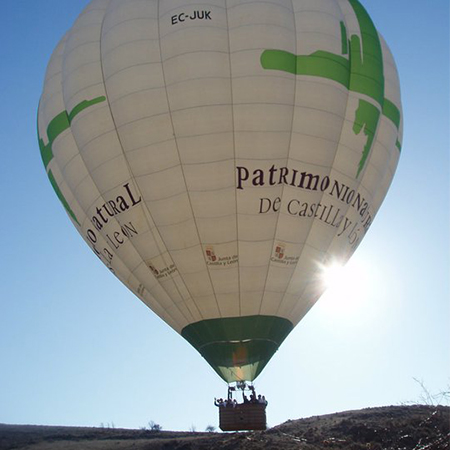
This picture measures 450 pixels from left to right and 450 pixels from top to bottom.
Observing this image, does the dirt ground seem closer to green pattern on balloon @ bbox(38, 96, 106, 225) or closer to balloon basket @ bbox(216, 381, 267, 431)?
balloon basket @ bbox(216, 381, 267, 431)

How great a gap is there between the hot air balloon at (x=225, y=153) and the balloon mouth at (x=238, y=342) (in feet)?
0.09

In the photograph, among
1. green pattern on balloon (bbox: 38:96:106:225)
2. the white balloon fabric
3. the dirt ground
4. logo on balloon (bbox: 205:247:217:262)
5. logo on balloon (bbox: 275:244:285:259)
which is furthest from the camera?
the dirt ground

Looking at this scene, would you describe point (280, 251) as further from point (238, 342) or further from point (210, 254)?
point (238, 342)

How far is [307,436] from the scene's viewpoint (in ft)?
49.7

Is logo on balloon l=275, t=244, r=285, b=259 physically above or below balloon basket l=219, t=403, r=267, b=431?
above

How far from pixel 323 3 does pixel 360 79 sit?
5.77ft

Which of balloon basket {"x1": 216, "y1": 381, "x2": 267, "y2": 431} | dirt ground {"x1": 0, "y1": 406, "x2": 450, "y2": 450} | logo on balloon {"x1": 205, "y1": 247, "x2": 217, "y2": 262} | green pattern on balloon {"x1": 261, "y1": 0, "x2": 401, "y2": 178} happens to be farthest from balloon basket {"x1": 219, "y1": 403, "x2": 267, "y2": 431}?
green pattern on balloon {"x1": 261, "y1": 0, "x2": 401, "y2": 178}

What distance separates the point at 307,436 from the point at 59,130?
29.5ft

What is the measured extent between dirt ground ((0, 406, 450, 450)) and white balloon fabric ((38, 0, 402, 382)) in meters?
2.85

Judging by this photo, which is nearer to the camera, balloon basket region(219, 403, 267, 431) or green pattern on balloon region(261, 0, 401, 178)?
balloon basket region(219, 403, 267, 431)

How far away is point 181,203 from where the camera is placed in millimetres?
12320

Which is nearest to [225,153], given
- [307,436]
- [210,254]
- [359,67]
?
[210,254]

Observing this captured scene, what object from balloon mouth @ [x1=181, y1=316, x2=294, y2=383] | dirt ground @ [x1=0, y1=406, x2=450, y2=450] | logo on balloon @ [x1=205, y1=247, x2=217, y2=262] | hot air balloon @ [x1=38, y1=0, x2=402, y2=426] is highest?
hot air balloon @ [x1=38, y1=0, x2=402, y2=426]

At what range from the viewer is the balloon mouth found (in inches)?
496
